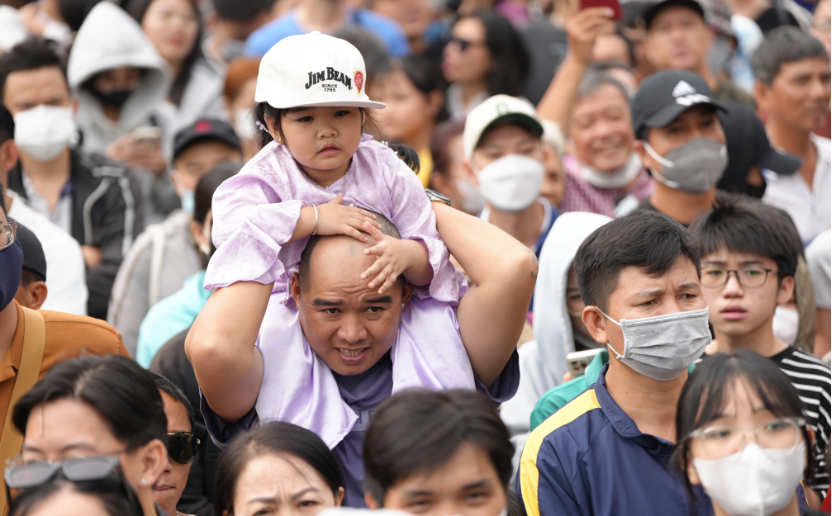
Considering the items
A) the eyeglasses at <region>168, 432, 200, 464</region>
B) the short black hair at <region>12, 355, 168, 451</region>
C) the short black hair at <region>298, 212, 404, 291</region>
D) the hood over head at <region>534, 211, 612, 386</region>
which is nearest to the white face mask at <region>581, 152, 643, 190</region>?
the hood over head at <region>534, 211, 612, 386</region>

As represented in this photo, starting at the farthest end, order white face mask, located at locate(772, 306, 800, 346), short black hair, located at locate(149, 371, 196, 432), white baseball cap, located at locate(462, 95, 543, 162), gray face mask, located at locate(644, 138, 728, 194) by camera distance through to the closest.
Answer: white baseball cap, located at locate(462, 95, 543, 162), gray face mask, located at locate(644, 138, 728, 194), white face mask, located at locate(772, 306, 800, 346), short black hair, located at locate(149, 371, 196, 432)

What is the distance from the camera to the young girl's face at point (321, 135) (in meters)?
3.47

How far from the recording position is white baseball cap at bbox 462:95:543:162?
5.63 m

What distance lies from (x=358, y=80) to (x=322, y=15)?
16.0 feet

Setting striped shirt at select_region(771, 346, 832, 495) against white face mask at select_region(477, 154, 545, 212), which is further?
white face mask at select_region(477, 154, 545, 212)

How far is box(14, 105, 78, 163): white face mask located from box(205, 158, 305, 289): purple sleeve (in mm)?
3210

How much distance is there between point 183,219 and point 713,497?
3.82 metres

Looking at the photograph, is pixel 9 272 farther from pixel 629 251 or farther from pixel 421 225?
pixel 629 251

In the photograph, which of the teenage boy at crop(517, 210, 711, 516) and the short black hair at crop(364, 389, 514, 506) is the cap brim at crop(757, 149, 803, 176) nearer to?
the teenage boy at crop(517, 210, 711, 516)

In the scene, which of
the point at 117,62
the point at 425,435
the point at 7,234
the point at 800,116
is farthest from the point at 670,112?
the point at 117,62

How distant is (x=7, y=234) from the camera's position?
3.53m

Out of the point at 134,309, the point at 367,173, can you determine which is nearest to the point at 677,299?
the point at 367,173

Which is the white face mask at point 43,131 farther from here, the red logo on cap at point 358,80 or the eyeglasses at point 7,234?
the red logo on cap at point 358,80

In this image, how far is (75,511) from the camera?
2662 millimetres
